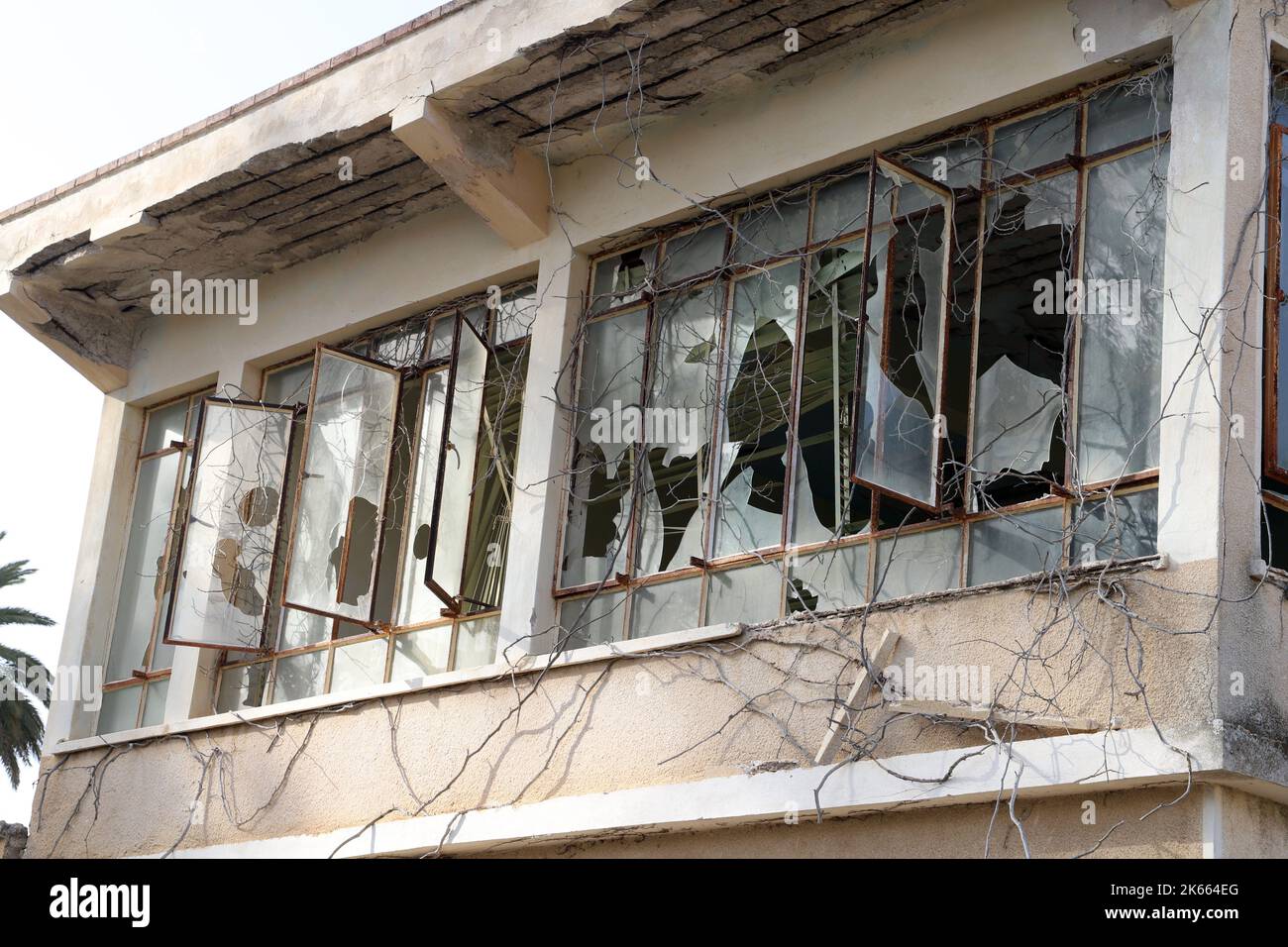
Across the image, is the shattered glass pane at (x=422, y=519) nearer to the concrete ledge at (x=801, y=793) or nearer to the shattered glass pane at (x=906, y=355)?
the concrete ledge at (x=801, y=793)

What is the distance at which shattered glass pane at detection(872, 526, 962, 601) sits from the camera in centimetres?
777

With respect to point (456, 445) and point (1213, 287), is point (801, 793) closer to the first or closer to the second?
point (1213, 287)

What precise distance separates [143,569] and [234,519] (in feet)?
4.20

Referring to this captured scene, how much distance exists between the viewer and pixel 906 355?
8.01 meters

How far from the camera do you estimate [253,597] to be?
36.0 ft

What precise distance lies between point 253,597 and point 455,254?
2602mm

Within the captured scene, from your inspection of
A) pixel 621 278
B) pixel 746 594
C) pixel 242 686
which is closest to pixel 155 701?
pixel 242 686

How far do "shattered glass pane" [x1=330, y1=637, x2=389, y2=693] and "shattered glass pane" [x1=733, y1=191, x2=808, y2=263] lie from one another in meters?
3.19

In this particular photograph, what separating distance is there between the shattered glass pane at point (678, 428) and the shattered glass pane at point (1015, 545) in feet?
5.49

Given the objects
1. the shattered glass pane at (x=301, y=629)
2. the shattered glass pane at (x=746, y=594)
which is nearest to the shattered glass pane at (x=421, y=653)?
the shattered glass pane at (x=301, y=629)

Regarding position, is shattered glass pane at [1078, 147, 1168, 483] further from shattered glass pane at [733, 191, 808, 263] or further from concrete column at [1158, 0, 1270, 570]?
shattered glass pane at [733, 191, 808, 263]

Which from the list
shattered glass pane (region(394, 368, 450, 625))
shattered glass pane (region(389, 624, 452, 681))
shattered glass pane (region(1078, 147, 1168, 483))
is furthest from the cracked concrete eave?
shattered glass pane (region(389, 624, 452, 681))
